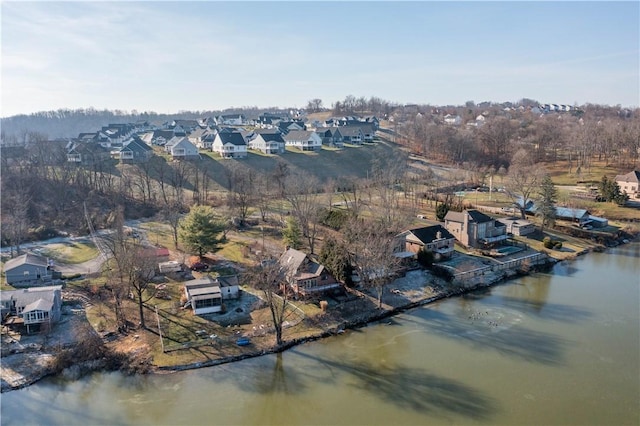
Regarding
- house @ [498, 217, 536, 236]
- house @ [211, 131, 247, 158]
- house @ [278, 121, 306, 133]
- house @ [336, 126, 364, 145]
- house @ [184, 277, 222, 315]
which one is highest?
house @ [278, 121, 306, 133]

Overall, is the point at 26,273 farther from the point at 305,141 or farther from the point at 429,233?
the point at 305,141

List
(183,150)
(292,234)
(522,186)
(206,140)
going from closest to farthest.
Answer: (292,234) → (522,186) → (183,150) → (206,140)

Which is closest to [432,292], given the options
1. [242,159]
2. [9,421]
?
[9,421]

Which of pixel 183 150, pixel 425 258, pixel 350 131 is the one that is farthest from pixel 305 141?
pixel 425 258

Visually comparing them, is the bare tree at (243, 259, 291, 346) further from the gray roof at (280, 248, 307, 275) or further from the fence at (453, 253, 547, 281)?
the fence at (453, 253, 547, 281)

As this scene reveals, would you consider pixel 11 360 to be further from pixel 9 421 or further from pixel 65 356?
pixel 9 421

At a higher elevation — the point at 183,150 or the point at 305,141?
the point at 305,141

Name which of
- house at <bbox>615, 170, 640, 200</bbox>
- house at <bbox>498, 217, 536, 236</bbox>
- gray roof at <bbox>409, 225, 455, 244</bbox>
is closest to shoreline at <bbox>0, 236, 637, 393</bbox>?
gray roof at <bbox>409, 225, 455, 244</bbox>
